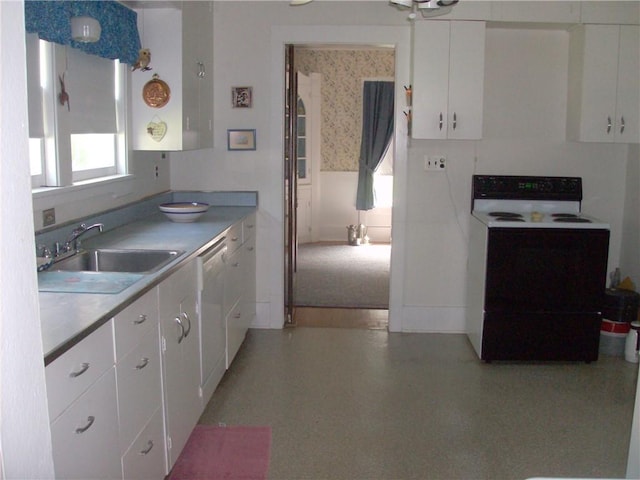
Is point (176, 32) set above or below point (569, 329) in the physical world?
above

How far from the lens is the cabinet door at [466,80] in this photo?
416 cm

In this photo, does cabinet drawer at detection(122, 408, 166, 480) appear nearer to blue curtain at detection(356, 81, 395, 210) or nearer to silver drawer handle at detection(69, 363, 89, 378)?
silver drawer handle at detection(69, 363, 89, 378)

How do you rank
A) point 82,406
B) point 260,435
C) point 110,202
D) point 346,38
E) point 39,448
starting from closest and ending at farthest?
point 39,448 < point 82,406 < point 260,435 < point 110,202 < point 346,38

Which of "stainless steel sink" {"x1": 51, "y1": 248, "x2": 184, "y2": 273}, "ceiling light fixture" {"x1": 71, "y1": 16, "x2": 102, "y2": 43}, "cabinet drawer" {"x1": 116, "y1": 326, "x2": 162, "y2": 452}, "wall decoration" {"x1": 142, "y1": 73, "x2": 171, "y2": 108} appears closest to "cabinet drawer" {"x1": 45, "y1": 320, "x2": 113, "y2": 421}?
"cabinet drawer" {"x1": 116, "y1": 326, "x2": 162, "y2": 452}

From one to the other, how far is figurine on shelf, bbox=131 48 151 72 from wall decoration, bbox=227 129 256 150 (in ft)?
3.30

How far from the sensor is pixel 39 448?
3.20ft

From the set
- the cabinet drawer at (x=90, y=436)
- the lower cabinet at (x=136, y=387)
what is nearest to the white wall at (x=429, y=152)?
the lower cabinet at (x=136, y=387)

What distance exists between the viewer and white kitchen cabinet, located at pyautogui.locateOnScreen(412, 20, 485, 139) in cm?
416

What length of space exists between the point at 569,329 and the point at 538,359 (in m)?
0.26

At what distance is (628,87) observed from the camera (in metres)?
A: 4.18

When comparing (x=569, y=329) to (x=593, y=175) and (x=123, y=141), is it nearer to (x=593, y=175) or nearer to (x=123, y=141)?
(x=593, y=175)

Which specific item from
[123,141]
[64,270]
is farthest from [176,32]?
[64,270]

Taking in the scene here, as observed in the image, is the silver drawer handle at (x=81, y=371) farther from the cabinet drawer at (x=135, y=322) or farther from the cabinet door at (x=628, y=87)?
the cabinet door at (x=628, y=87)

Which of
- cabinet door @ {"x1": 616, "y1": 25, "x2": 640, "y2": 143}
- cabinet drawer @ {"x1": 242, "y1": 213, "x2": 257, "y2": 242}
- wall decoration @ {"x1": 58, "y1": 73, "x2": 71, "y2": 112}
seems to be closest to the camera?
wall decoration @ {"x1": 58, "y1": 73, "x2": 71, "y2": 112}
